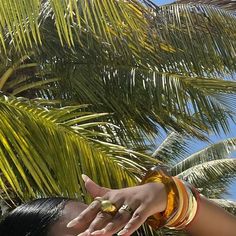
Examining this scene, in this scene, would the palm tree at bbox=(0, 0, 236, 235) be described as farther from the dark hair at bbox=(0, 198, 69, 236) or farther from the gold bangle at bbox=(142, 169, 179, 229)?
the dark hair at bbox=(0, 198, 69, 236)

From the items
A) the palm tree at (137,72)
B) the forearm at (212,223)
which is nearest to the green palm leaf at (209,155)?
the palm tree at (137,72)

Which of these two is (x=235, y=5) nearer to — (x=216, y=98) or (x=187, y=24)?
(x=187, y=24)

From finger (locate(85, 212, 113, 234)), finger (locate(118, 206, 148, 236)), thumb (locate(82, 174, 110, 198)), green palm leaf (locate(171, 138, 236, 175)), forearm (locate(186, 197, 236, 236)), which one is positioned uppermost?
thumb (locate(82, 174, 110, 198))

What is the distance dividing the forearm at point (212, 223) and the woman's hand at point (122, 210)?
0.12 meters

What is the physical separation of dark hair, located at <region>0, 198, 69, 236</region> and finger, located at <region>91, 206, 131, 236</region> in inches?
5.3

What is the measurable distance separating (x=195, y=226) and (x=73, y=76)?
3830 millimetres

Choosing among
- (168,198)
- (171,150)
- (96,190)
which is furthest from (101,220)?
(171,150)

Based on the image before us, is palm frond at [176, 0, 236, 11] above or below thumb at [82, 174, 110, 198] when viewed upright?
above

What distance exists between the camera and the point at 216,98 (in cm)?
495

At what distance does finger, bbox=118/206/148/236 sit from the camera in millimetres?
1192

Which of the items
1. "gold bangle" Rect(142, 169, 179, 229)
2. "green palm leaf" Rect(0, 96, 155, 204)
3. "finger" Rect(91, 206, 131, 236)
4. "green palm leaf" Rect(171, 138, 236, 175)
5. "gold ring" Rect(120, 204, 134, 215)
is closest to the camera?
"finger" Rect(91, 206, 131, 236)

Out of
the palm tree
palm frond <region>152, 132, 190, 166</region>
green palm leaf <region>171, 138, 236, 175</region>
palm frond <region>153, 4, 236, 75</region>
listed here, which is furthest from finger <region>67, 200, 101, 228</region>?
green palm leaf <region>171, 138, 236, 175</region>

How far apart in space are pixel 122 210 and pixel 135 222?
41 mm

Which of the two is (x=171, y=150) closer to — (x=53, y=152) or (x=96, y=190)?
(x=53, y=152)
